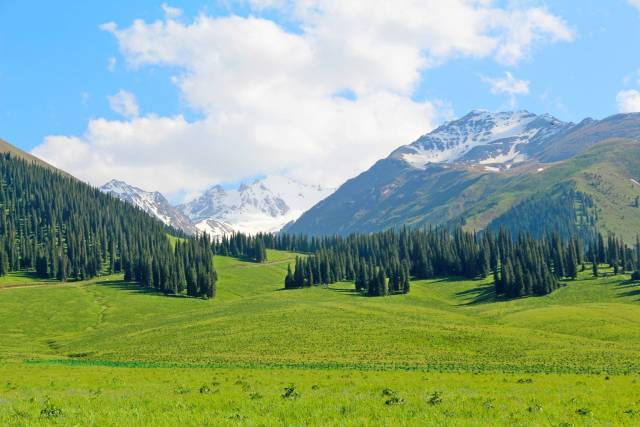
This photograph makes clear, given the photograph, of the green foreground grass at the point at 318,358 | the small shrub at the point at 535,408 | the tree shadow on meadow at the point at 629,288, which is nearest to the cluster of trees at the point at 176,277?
the green foreground grass at the point at 318,358

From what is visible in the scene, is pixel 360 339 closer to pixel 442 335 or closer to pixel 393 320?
pixel 442 335

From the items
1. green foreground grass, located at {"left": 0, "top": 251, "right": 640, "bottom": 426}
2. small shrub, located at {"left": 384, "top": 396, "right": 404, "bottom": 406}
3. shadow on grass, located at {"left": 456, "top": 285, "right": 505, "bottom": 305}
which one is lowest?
shadow on grass, located at {"left": 456, "top": 285, "right": 505, "bottom": 305}

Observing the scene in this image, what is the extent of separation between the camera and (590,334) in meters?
88.1

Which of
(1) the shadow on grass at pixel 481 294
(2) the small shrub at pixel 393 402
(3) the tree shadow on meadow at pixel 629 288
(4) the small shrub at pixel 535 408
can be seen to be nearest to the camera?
(4) the small shrub at pixel 535 408

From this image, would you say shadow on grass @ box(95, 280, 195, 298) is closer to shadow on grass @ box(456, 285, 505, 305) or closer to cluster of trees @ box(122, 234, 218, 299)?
cluster of trees @ box(122, 234, 218, 299)

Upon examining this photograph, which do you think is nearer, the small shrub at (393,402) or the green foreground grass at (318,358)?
the green foreground grass at (318,358)

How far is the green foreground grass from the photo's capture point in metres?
20.5

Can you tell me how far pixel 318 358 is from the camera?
69438 mm

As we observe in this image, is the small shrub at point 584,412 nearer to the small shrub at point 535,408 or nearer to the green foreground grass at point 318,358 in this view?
the green foreground grass at point 318,358

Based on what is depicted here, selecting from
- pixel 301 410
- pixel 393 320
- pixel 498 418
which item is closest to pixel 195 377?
pixel 301 410

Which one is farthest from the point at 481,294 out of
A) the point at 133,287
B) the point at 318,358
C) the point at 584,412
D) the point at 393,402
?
the point at 393,402

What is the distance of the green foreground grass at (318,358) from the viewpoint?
20.5m

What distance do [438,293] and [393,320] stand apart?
7922 cm

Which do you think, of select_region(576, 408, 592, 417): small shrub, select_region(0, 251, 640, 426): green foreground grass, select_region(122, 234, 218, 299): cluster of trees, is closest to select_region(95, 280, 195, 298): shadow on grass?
select_region(0, 251, 640, 426): green foreground grass
